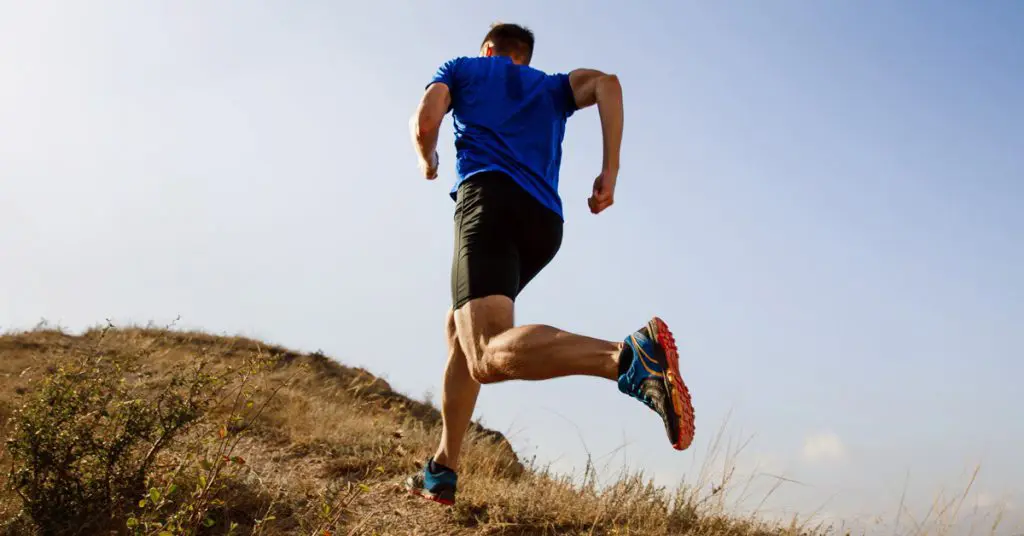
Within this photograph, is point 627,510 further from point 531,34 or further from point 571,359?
point 531,34

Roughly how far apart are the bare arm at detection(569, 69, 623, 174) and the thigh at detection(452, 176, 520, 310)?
0.52 m

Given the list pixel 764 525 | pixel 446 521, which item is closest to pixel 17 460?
pixel 446 521

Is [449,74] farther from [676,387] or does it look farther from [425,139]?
[676,387]

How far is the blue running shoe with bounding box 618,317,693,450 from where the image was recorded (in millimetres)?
2297

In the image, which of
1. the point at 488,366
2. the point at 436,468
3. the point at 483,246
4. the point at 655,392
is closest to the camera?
the point at 655,392

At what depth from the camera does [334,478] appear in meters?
4.70

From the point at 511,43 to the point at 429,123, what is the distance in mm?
821

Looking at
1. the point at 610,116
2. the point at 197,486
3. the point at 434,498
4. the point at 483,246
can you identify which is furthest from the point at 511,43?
the point at 197,486

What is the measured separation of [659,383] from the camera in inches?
91.0

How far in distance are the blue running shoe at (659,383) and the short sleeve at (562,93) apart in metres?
1.44

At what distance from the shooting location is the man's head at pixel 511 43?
3.75m

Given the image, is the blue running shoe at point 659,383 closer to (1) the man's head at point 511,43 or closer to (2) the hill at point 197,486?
(2) the hill at point 197,486

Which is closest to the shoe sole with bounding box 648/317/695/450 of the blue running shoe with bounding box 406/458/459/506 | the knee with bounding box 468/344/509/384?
the knee with bounding box 468/344/509/384

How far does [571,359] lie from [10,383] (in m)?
7.20
